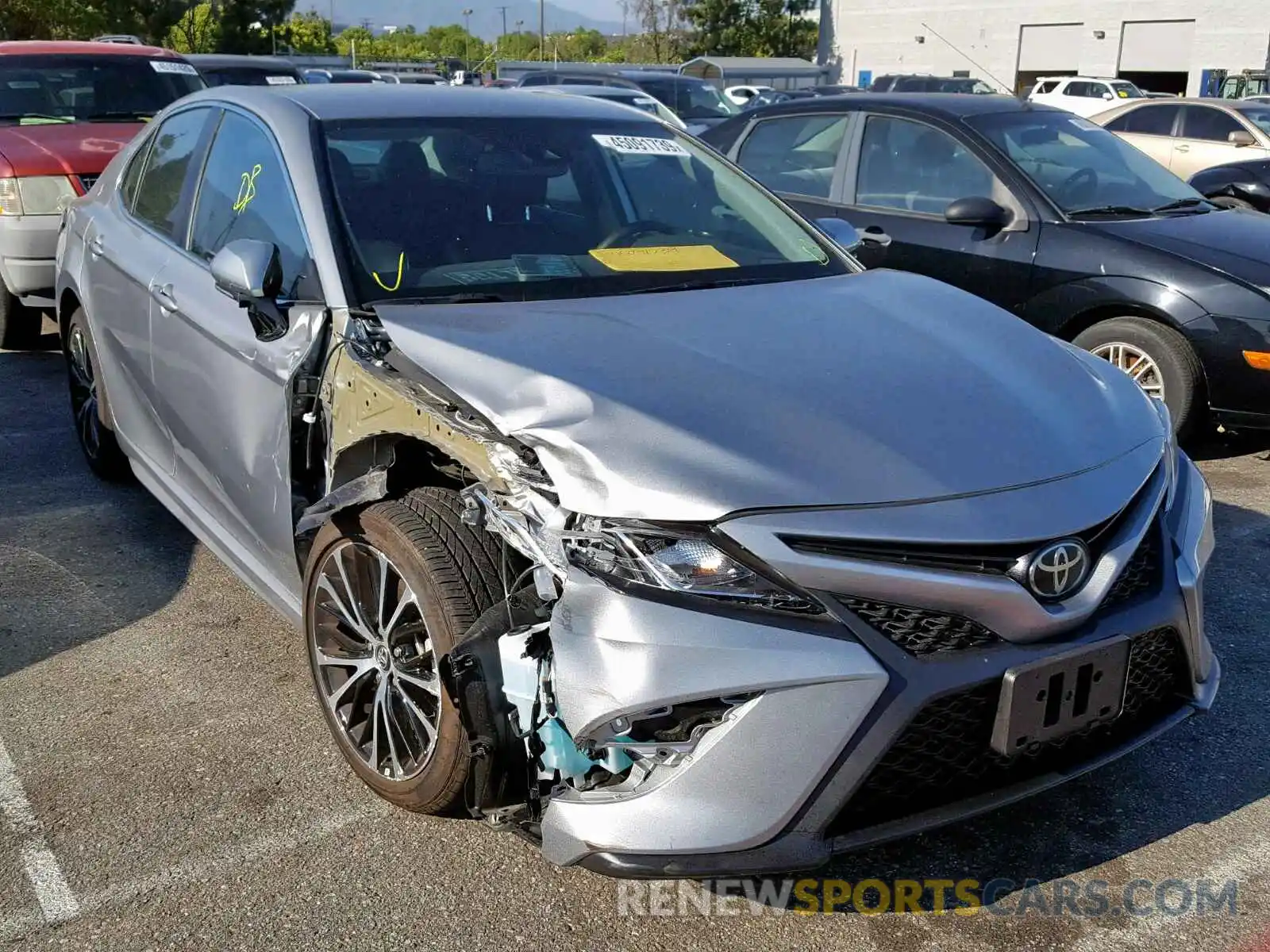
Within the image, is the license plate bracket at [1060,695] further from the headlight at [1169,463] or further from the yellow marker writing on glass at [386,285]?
the yellow marker writing on glass at [386,285]

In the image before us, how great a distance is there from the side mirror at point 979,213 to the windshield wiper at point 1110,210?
31cm

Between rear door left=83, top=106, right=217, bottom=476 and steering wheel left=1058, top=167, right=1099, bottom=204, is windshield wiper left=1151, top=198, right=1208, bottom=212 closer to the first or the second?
steering wheel left=1058, top=167, right=1099, bottom=204

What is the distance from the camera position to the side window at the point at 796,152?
6785 millimetres

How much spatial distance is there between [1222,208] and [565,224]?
4.35 metres

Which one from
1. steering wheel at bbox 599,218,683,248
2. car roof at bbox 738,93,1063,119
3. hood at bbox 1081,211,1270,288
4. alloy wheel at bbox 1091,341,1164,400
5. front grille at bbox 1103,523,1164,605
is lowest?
alloy wheel at bbox 1091,341,1164,400

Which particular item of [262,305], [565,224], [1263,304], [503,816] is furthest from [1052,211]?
[503,816]

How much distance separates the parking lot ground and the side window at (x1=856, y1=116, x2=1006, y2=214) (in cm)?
297

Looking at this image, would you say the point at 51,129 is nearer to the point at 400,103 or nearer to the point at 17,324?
the point at 17,324

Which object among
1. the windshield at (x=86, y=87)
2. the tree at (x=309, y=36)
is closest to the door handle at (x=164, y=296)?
the windshield at (x=86, y=87)

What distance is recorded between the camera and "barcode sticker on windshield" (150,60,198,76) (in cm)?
870

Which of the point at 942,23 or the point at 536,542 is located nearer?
the point at 536,542

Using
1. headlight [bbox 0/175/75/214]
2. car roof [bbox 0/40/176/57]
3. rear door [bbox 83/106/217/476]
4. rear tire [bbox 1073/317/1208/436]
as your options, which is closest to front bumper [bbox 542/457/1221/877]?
rear door [bbox 83/106/217/476]

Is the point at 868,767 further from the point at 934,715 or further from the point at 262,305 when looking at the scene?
the point at 262,305

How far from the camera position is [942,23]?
168 feet
